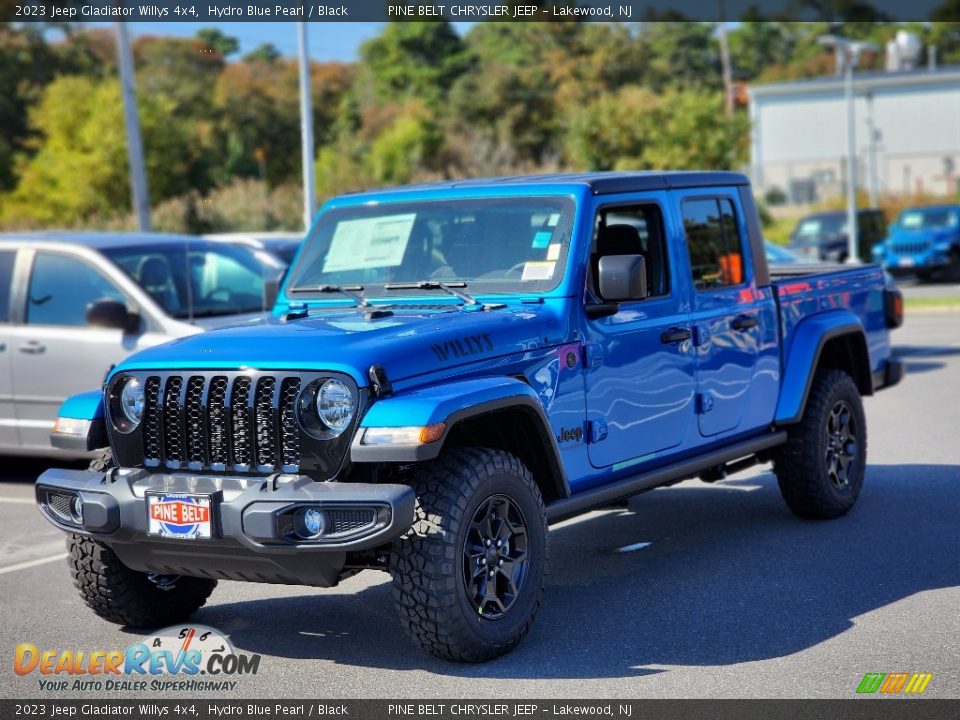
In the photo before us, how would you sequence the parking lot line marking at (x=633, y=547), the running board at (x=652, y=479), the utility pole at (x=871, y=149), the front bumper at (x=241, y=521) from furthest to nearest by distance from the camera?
the utility pole at (x=871, y=149)
the parking lot line marking at (x=633, y=547)
the running board at (x=652, y=479)
the front bumper at (x=241, y=521)

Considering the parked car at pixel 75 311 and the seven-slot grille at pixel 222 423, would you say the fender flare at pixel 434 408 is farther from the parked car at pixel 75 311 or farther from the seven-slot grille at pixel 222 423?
the parked car at pixel 75 311

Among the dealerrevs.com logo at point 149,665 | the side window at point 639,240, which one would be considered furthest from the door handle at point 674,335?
the dealerrevs.com logo at point 149,665

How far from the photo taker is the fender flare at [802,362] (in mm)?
7574

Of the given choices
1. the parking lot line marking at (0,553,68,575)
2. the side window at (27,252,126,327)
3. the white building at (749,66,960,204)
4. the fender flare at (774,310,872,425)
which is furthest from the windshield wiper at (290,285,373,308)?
the white building at (749,66,960,204)

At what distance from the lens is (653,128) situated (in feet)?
145

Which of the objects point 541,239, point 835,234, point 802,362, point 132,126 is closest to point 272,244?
point 132,126

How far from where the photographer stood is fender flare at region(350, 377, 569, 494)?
494cm

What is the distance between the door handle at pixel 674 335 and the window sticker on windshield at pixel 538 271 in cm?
75

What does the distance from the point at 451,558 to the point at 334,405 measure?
0.73m

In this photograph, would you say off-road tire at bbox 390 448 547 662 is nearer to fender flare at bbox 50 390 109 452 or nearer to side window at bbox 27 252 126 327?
fender flare at bbox 50 390 109 452

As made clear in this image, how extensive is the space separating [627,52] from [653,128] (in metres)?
20.4

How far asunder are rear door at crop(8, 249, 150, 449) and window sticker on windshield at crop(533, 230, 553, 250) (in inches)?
166

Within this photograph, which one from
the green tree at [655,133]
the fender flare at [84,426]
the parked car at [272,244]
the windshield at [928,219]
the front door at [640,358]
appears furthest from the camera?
the green tree at [655,133]

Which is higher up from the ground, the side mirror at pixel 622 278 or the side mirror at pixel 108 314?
the side mirror at pixel 622 278
